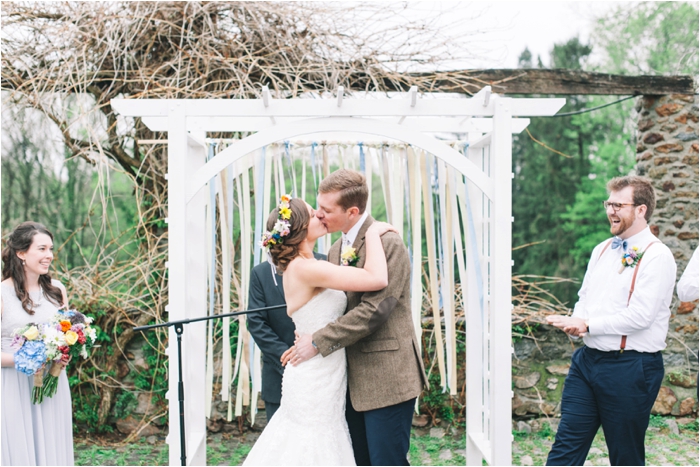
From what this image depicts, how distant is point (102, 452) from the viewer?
4.43 metres

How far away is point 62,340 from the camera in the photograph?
2.95 m

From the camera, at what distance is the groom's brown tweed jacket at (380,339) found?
2414 millimetres

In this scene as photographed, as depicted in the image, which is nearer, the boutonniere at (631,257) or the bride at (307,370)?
the bride at (307,370)

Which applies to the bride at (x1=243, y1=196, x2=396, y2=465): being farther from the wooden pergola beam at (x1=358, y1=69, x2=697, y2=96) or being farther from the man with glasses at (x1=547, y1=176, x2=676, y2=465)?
the wooden pergola beam at (x1=358, y1=69, x2=697, y2=96)

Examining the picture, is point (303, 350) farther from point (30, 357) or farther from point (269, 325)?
point (30, 357)

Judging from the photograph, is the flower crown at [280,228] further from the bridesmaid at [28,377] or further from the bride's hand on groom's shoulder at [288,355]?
the bridesmaid at [28,377]

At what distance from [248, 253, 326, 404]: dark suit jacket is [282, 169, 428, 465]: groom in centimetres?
41

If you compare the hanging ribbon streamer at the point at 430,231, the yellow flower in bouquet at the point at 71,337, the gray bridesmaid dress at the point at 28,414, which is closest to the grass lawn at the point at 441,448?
the hanging ribbon streamer at the point at 430,231

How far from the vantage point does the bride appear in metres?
2.46

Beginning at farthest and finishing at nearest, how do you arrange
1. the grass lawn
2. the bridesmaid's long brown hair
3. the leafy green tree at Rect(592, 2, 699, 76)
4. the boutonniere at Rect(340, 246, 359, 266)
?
the leafy green tree at Rect(592, 2, 699, 76), the grass lawn, the bridesmaid's long brown hair, the boutonniere at Rect(340, 246, 359, 266)

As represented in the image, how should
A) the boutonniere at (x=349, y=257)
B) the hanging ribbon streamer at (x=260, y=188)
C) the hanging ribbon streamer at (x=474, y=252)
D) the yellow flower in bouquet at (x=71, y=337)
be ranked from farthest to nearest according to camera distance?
the hanging ribbon streamer at (x=260, y=188) → the hanging ribbon streamer at (x=474, y=252) → the yellow flower in bouquet at (x=71, y=337) → the boutonniere at (x=349, y=257)

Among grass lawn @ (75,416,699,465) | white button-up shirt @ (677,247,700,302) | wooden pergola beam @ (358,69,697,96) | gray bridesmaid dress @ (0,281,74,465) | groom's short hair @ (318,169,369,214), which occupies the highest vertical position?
wooden pergola beam @ (358,69,697,96)

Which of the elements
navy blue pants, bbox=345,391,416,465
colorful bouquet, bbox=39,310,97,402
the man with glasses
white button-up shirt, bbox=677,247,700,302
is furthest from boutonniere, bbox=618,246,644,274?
colorful bouquet, bbox=39,310,97,402

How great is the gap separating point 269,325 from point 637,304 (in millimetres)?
1710
